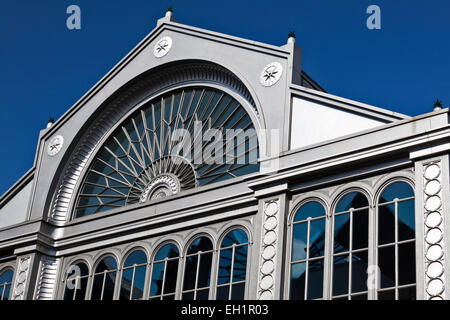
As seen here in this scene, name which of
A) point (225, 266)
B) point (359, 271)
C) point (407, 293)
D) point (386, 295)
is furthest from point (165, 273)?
point (407, 293)

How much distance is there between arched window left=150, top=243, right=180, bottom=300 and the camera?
2698cm

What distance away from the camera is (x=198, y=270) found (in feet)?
87.2

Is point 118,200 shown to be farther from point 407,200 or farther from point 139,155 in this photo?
point 407,200

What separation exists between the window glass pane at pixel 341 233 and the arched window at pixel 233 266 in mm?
3207

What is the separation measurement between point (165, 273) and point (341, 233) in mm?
6378

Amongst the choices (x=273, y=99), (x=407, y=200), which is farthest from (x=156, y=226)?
(x=407, y=200)

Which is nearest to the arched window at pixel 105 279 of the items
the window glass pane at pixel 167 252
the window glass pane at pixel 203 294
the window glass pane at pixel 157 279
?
the window glass pane at pixel 157 279

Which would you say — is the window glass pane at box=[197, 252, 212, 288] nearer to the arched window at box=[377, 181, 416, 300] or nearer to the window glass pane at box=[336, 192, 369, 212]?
the window glass pane at box=[336, 192, 369, 212]

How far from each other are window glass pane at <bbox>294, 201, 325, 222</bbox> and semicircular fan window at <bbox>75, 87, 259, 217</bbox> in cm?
294

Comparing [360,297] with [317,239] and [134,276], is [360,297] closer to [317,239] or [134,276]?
[317,239]

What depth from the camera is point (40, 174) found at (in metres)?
32.7

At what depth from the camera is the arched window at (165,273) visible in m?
27.0

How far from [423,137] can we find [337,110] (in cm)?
350

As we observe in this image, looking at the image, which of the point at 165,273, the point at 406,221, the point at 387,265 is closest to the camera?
the point at 387,265
